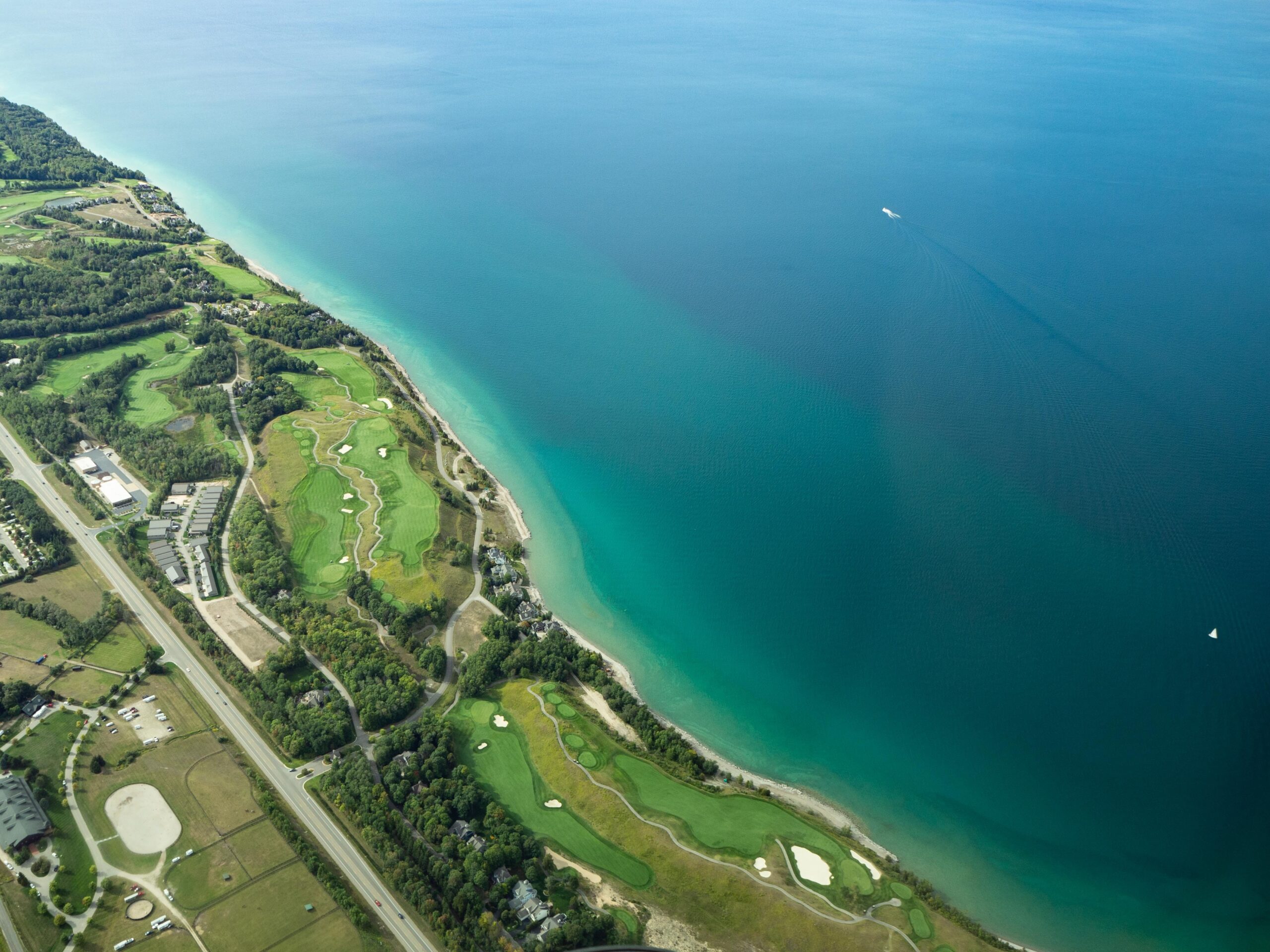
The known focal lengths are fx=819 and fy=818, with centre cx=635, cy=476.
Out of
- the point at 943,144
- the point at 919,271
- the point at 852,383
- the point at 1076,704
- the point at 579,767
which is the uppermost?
the point at 943,144

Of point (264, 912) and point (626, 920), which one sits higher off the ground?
point (626, 920)

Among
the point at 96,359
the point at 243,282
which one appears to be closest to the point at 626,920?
the point at 96,359

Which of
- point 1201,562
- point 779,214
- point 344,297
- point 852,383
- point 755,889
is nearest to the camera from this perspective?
point 755,889

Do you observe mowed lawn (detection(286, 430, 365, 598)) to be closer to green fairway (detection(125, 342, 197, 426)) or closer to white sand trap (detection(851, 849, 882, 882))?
green fairway (detection(125, 342, 197, 426))

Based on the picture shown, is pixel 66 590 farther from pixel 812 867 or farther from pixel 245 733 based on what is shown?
pixel 812 867

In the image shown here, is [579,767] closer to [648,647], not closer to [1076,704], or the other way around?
[648,647]

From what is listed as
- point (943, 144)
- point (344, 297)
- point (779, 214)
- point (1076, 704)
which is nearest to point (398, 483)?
point (344, 297)

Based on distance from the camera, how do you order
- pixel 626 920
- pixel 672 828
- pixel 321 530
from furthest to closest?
pixel 321 530
pixel 672 828
pixel 626 920

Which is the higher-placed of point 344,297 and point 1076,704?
point 1076,704
